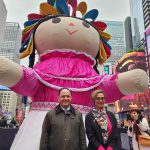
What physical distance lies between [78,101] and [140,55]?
22.9m

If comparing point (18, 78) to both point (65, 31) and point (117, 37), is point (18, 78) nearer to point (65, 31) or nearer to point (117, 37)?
point (65, 31)

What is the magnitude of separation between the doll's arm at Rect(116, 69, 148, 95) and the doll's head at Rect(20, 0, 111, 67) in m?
0.79

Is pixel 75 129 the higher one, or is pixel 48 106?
pixel 48 106

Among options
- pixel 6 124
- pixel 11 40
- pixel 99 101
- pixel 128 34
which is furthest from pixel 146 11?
pixel 99 101

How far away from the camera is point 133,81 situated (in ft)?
9.87

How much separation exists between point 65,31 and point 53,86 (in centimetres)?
87

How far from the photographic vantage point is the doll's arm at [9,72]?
2.76 m

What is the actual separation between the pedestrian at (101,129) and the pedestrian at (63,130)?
106 mm

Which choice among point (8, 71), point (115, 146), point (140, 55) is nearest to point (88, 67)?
point (8, 71)

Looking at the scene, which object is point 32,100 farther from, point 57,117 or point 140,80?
point 140,80

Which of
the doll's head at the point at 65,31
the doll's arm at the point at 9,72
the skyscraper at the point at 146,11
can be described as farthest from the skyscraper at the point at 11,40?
the doll's arm at the point at 9,72

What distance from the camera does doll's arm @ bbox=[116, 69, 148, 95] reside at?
3.00 m

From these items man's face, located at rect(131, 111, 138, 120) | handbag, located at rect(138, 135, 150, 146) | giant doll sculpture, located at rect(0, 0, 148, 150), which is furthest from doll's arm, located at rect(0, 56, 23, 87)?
handbag, located at rect(138, 135, 150, 146)

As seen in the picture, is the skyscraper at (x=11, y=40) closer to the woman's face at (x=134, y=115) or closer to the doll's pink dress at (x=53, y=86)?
the woman's face at (x=134, y=115)
